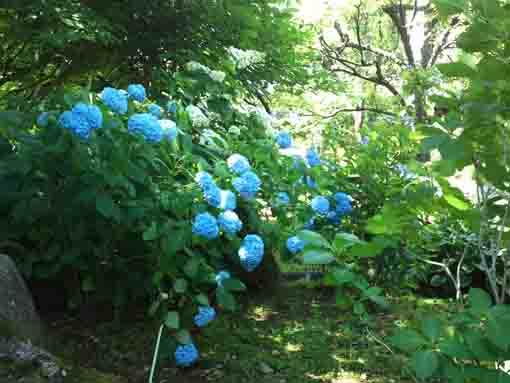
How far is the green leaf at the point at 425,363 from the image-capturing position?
1131 mm

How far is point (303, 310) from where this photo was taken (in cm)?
Answer: 333

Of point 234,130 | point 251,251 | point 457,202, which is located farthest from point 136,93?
point 457,202

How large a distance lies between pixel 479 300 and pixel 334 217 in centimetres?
196

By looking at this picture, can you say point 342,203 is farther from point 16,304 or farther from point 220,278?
point 16,304

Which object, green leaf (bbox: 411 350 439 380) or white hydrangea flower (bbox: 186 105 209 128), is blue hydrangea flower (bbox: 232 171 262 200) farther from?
green leaf (bbox: 411 350 439 380)

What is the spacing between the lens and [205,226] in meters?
1.96

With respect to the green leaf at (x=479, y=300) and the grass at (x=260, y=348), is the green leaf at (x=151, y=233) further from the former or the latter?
the green leaf at (x=479, y=300)

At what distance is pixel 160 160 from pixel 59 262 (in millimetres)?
686

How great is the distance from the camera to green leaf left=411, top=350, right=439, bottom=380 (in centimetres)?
113

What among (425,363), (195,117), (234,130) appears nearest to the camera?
(425,363)

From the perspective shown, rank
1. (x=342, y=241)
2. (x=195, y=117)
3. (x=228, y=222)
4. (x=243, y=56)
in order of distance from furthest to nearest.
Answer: (x=243, y=56), (x=195, y=117), (x=228, y=222), (x=342, y=241)

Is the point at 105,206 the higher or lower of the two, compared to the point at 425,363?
higher

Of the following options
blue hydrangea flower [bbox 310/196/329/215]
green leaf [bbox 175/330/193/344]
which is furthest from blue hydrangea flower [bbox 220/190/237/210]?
blue hydrangea flower [bbox 310/196/329/215]

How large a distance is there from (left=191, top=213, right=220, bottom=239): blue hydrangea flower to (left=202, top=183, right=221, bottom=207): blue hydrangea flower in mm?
105
